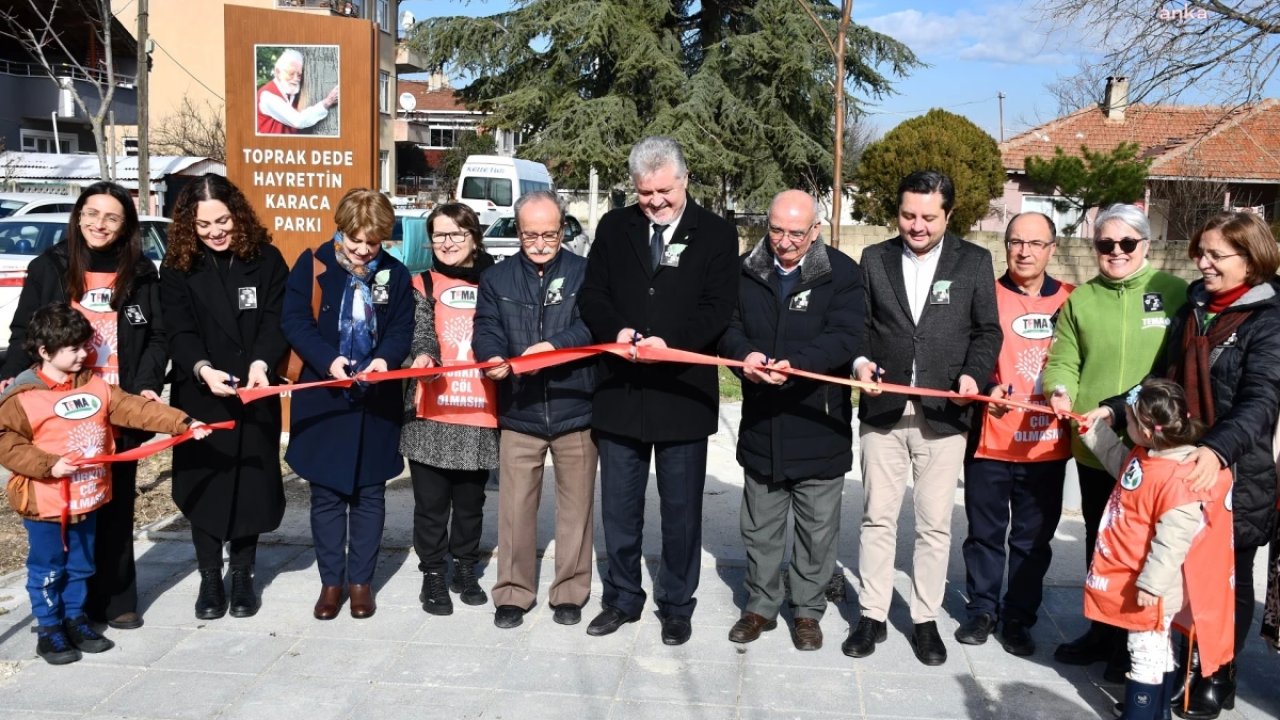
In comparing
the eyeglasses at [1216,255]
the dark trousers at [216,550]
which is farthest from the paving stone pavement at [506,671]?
the eyeglasses at [1216,255]

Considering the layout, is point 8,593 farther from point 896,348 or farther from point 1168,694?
point 1168,694

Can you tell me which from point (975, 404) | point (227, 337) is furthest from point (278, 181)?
point (975, 404)

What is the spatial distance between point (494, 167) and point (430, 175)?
24.4 meters

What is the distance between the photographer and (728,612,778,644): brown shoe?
479cm

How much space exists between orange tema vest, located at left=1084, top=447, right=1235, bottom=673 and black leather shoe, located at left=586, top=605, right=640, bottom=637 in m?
1.97

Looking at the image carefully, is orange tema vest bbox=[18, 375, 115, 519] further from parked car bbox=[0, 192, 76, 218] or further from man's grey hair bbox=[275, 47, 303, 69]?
parked car bbox=[0, 192, 76, 218]

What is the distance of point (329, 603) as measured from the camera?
16.5 ft

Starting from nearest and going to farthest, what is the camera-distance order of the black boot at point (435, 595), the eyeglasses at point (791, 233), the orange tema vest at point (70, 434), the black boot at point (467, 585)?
1. the orange tema vest at point (70, 434)
2. the eyeglasses at point (791, 233)
3. the black boot at point (435, 595)
4. the black boot at point (467, 585)

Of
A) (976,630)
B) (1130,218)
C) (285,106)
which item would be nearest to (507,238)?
(285,106)

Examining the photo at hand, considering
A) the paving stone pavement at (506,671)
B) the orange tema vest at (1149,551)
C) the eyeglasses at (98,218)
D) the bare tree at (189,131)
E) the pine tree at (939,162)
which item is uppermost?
the bare tree at (189,131)

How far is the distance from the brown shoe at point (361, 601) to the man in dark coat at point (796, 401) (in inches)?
64.9

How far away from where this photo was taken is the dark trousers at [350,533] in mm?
5031

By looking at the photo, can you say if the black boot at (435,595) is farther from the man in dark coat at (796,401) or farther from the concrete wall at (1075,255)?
the concrete wall at (1075,255)

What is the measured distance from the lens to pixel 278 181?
328 inches
